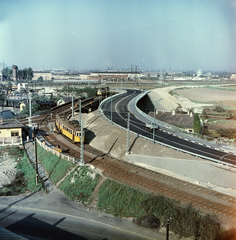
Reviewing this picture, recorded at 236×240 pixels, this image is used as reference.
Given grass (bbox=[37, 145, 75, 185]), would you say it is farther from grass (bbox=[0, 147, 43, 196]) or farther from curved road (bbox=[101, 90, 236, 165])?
curved road (bbox=[101, 90, 236, 165])

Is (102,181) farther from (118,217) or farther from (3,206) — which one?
(3,206)

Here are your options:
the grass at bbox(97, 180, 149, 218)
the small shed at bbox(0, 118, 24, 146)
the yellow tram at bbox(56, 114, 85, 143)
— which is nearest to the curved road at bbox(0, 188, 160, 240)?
the grass at bbox(97, 180, 149, 218)

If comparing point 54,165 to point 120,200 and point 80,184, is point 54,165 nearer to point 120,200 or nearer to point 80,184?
point 80,184

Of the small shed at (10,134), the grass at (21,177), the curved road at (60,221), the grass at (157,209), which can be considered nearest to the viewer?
the grass at (157,209)

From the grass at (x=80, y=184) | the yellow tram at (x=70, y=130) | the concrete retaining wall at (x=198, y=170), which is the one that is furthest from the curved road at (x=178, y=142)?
the grass at (x=80, y=184)

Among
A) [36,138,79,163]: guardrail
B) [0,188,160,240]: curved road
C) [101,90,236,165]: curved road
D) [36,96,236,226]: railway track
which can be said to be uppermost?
[101,90,236,165]: curved road

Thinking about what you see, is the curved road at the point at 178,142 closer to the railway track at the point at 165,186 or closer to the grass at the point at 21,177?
the railway track at the point at 165,186

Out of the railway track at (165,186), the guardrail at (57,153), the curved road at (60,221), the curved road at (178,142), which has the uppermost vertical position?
the curved road at (178,142)
